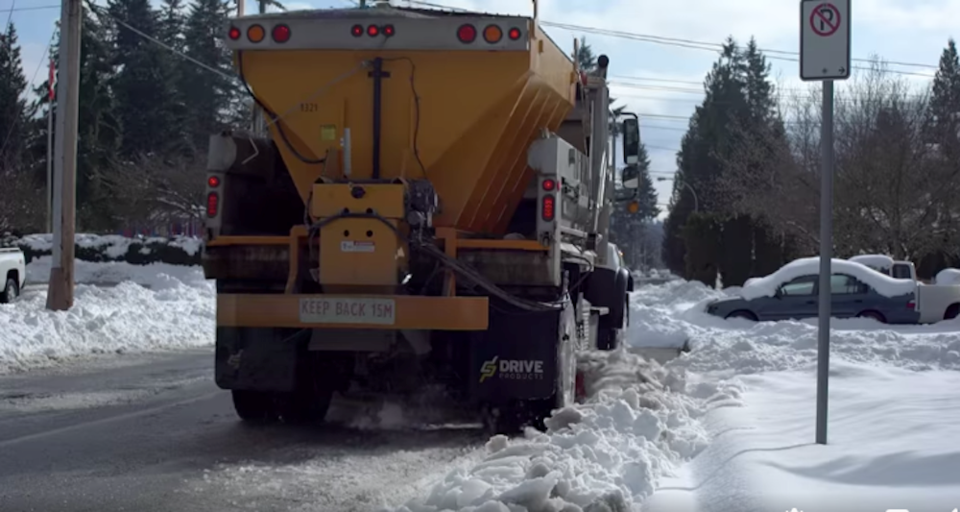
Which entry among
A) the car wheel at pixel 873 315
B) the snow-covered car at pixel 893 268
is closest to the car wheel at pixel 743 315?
the car wheel at pixel 873 315

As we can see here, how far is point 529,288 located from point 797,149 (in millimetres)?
34218

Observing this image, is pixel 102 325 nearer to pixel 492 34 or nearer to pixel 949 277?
pixel 492 34

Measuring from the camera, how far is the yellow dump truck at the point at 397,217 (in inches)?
326

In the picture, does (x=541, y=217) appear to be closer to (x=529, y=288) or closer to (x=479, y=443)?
(x=529, y=288)

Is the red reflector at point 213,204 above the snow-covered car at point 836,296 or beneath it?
above

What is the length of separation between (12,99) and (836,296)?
47.8 m

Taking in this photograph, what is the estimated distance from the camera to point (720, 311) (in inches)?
919

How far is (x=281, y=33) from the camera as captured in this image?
8609 millimetres

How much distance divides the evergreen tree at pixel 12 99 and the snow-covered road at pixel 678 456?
42405 millimetres

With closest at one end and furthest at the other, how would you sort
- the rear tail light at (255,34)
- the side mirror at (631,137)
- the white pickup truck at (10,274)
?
1. the rear tail light at (255,34)
2. the side mirror at (631,137)
3. the white pickup truck at (10,274)

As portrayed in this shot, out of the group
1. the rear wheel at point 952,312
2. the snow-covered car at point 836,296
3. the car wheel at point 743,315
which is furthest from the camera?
the car wheel at point 743,315

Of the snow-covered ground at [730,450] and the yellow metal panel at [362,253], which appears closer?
the snow-covered ground at [730,450]

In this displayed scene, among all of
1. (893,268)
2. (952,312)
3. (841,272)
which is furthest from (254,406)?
(893,268)

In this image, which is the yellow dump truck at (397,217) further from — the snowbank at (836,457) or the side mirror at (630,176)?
the side mirror at (630,176)
